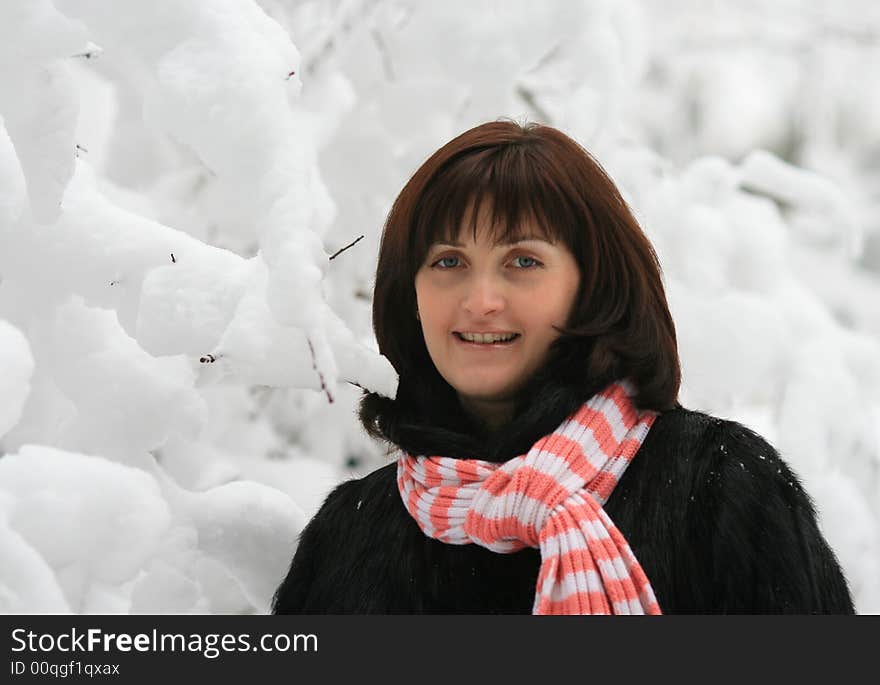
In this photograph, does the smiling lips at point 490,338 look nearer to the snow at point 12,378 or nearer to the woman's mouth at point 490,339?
the woman's mouth at point 490,339

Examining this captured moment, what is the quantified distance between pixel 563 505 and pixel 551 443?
96mm

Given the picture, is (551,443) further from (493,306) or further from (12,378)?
(12,378)

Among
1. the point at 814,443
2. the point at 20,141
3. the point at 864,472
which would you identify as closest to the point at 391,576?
the point at 20,141

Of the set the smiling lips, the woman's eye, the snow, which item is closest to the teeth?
the smiling lips

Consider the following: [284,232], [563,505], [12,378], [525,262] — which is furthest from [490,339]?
[12,378]

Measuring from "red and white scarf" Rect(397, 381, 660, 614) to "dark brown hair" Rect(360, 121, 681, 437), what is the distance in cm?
6

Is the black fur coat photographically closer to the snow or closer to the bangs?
the bangs

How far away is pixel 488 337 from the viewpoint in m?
1.74

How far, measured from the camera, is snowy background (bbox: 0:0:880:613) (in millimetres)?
1294

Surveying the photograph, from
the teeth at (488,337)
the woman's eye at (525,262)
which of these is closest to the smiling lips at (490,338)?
the teeth at (488,337)

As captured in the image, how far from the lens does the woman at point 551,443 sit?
155 centimetres

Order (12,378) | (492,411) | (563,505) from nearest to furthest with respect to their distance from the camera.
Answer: (12,378) < (563,505) < (492,411)
